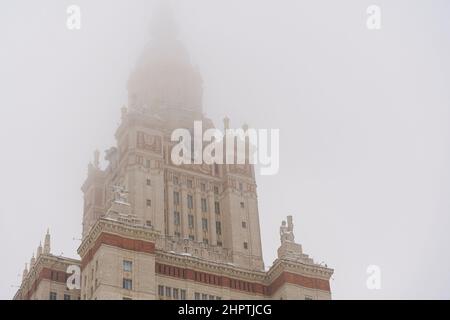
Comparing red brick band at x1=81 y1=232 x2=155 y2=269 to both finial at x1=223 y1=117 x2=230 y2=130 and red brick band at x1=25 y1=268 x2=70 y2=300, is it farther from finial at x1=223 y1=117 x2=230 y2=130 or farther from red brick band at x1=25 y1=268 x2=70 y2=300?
finial at x1=223 y1=117 x2=230 y2=130

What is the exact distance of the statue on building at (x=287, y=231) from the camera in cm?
11719

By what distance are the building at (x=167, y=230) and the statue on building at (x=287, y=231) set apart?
158 mm

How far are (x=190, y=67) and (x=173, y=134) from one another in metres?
23.6

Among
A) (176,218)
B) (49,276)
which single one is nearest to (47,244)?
(49,276)

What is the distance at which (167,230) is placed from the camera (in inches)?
4697

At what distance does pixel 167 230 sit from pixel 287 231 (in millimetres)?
18070

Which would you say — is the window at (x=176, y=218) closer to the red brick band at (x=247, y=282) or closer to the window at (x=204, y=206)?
the window at (x=204, y=206)

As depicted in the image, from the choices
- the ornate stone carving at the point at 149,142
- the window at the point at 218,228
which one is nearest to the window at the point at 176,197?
the ornate stone carving at the point at 149,142

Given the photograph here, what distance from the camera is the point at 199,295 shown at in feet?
355

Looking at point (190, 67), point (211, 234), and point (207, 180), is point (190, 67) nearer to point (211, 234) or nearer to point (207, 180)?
point (207, 180)

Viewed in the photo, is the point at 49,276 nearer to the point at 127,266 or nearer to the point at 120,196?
the point at 127,266

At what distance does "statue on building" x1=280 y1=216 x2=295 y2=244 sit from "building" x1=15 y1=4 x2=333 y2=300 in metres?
0.16
